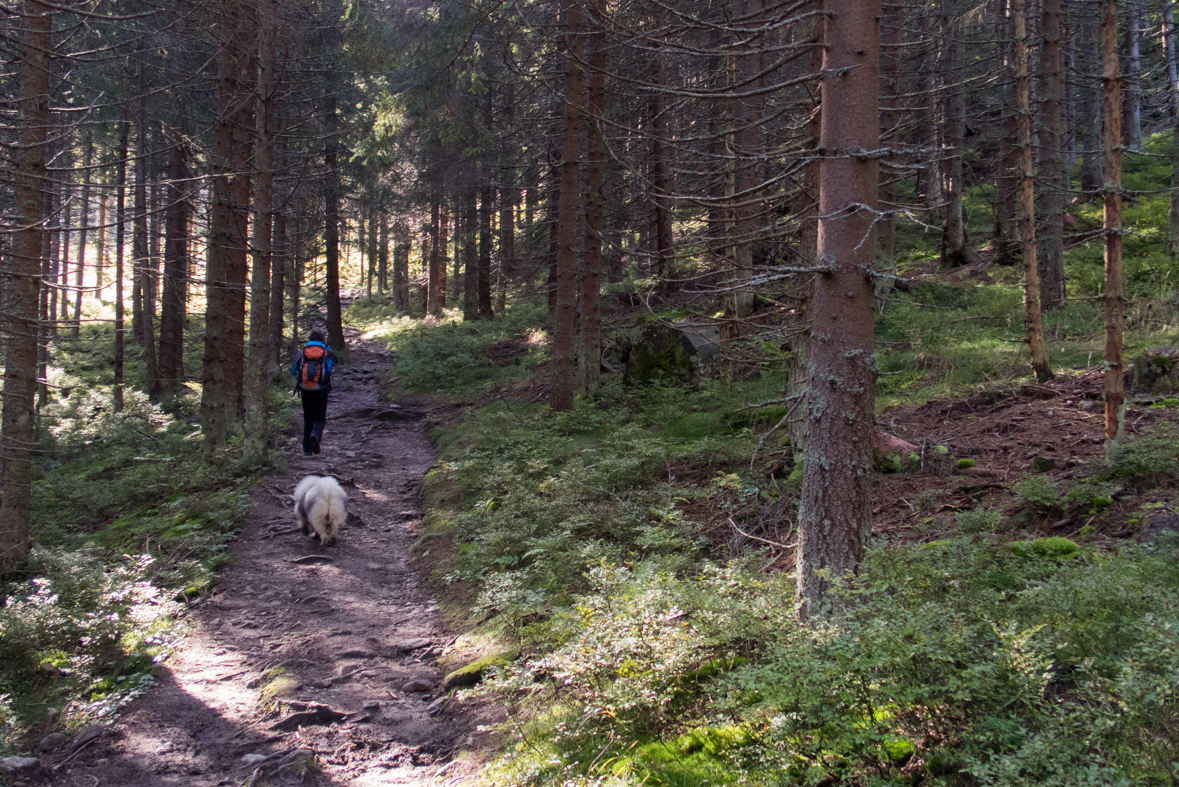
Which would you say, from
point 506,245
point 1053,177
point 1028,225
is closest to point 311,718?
point 1028,225

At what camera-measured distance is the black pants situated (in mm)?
12405

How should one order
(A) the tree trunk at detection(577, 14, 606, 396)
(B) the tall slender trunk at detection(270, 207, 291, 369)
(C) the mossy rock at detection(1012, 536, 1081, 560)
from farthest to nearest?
(B) the tall slender trunk at detection(270, 207, 291, 369)
(A) the tree trunk at detection(577, 14, 606, 396)
(C) the mossy rock at detection(1012, 536, 1081, 560)

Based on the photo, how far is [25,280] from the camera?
759 centimetres

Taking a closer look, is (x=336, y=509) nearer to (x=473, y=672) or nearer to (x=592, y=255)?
(x=473, y=672)

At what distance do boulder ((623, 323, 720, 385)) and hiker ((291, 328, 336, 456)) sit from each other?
5887mm

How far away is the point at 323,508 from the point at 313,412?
433 centimetres

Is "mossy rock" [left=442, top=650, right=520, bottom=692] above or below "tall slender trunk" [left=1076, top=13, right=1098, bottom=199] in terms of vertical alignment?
below

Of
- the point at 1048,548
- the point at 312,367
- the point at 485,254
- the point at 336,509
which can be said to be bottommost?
the point at 336,509

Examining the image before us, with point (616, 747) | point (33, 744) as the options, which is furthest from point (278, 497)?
point (616, 747)

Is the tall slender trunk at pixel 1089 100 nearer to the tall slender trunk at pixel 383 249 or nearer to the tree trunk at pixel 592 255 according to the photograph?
the tree trunk at pixel 592 255

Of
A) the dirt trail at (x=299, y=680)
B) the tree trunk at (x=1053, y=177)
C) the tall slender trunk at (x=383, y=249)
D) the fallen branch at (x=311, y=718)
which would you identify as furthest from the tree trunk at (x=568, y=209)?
the tall slender trunk at (x=383, y=249)

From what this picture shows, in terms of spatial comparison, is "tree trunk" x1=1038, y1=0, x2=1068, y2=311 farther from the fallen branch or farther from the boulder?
the fallen branch

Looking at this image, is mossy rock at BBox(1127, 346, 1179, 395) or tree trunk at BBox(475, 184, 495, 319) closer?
mossy rock at BBox(1127, 346, 1179, 395)

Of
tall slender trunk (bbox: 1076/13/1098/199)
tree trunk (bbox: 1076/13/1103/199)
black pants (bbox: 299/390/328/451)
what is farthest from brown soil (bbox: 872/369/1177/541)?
tall slender trunk (bbox: 1076/13/1098/199)
